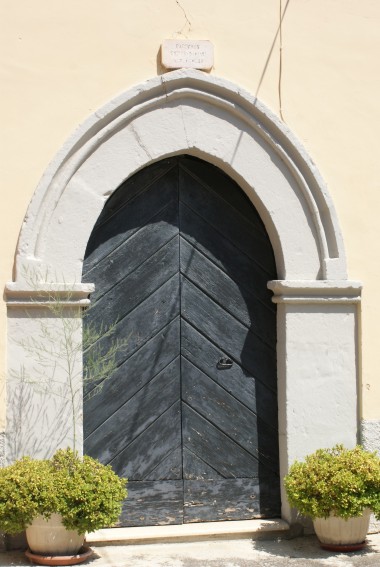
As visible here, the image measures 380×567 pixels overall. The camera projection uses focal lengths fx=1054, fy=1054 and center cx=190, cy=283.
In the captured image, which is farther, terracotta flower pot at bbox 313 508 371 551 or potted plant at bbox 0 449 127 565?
terracotta flower pot at bbox 313 508 371 551

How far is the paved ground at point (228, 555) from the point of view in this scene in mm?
6098

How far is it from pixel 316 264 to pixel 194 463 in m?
1.51

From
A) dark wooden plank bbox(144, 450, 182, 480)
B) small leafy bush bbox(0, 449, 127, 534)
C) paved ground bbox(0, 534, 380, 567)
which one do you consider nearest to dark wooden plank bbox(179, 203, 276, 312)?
dark wooden plank bbox(144, 450, 182, 480)

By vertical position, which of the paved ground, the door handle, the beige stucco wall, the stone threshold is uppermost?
the beige stucco wall

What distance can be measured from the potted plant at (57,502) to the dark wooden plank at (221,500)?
815 mm

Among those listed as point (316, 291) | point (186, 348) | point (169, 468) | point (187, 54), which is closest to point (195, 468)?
point (169, 468)

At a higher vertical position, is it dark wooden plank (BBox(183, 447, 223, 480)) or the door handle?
the door handle

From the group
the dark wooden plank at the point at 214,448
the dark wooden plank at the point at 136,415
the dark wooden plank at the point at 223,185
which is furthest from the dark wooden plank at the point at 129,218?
the dark wooden plank at the point at 214,448

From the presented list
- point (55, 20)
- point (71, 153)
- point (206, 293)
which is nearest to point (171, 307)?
point (206, 293)

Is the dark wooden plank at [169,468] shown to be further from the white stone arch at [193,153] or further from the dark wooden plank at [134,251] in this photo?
the white stone arch at [193,153]

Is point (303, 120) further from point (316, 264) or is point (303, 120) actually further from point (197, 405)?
point (197, 405)

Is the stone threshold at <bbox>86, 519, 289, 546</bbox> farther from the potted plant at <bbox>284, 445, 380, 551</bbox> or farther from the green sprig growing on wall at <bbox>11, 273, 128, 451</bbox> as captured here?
the green sprig growing on wall at <bbox>11, 273, 128, 451</bbox>

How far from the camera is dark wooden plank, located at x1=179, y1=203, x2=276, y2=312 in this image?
22.5ft

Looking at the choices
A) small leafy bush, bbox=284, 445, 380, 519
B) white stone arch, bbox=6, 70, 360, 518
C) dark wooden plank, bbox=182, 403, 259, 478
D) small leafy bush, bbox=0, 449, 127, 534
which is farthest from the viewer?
dark wooden plank, bbox=182, 403, 259, 478
